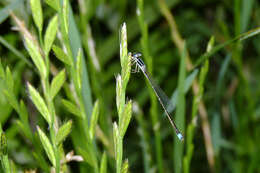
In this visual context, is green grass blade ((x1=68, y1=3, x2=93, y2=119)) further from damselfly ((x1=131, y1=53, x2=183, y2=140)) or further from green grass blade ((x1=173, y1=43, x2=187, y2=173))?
green grass blade ((x1=173, y1=43, x2=187, y2=173))

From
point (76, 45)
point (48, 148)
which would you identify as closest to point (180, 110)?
point (76, 45)

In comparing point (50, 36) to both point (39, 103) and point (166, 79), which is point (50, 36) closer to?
point (39, 103)

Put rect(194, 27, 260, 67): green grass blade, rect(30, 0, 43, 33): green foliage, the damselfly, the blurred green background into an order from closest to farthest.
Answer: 1. rect(30, 0, 43, 33): green foliage
2. rect(194, 27, 260, 67): green grass blade
3. the damselfly
4. the blurred green background

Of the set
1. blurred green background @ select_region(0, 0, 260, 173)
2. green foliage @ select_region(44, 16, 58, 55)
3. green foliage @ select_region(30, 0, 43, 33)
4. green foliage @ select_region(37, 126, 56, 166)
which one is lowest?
green foliage @ select_region(37, 126, 56, 166)

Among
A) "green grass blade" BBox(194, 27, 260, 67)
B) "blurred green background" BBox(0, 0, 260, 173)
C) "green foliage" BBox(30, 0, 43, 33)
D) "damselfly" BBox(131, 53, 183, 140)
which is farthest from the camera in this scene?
"blurred green background" BBox(0, 0, 260, 173)

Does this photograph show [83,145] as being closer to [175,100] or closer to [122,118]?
[175,100]

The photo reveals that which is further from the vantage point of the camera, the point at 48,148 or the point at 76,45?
the point at 76,45

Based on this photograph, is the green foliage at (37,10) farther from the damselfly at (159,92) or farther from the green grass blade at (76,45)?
the damselfly at (159,92)

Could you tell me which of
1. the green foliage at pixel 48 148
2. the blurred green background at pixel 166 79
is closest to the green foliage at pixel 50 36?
the green foliage at pixel 48 148

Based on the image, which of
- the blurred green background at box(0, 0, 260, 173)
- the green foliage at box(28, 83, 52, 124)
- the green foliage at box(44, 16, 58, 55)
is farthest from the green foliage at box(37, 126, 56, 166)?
the blurred green background at box(0, 0, 260, 173)
